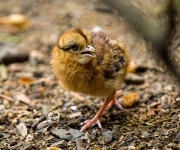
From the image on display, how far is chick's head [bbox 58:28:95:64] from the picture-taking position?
Result: 3.89 m

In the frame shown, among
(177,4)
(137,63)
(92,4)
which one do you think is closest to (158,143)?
(177,4)

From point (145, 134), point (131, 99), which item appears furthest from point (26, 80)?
point (145, 134)

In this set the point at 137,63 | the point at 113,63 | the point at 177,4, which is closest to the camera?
the point at 177,4

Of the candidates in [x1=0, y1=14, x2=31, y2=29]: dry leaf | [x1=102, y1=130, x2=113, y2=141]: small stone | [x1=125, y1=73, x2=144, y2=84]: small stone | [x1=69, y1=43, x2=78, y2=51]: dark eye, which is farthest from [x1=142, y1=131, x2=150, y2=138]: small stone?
[x1=0, y1=14, x2=31, y2=29]: dry leaf

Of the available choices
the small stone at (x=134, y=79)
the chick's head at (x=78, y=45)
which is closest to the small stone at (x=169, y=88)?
the small stone at (x=134, y=79)

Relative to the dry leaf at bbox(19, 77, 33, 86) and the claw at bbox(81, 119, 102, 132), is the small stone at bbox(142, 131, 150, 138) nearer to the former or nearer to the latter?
the claw at bbox(81, 119, 102, 132)

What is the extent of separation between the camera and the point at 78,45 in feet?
12.9

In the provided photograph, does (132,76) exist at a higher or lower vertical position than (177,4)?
lower

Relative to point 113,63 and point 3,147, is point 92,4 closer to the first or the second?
point 113,63

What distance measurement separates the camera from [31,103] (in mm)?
4988

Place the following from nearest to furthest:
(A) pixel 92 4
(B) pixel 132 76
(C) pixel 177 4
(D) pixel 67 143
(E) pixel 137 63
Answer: (C) pixel 177 4, (D) pixel 67 143, (B) pixel 132 76, (E) pixel 137 63, (A) pixel 92 4

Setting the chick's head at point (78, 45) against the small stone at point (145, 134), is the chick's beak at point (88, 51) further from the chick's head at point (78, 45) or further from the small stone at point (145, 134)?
the small stone at point (145, 134)

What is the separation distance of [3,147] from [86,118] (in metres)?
1.08

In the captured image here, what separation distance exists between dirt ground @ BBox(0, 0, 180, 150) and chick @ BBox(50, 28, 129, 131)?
315 millimetres
